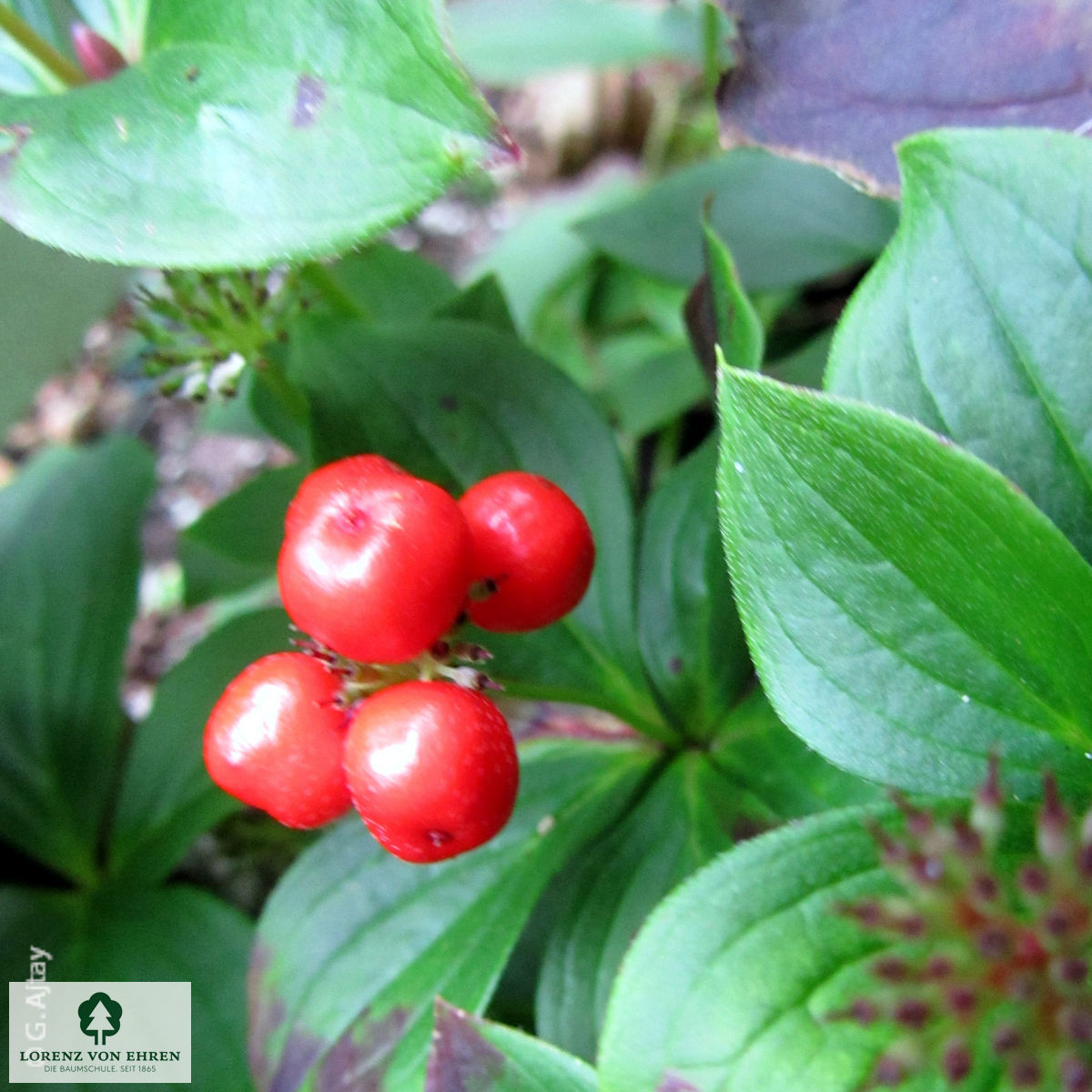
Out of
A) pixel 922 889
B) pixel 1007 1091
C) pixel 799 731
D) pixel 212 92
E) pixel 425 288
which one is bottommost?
pixel 1007 1091

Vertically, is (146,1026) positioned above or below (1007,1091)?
above

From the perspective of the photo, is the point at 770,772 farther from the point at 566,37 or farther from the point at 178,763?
the point at 566,37

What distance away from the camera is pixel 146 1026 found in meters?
1.34

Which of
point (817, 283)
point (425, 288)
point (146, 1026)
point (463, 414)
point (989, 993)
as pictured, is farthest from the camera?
point (817, 283)

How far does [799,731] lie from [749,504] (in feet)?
0.59

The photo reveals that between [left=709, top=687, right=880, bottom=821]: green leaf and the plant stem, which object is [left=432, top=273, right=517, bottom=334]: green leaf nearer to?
the plant stem

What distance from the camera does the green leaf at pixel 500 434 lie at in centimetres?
112

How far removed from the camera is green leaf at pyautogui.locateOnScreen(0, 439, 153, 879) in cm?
163

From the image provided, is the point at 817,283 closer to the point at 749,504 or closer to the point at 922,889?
the point at 749,504

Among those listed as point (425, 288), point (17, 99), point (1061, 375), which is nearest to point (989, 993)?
point (1061, 375)

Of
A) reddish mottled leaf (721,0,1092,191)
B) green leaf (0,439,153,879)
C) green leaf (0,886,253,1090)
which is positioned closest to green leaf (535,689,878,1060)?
green leaf (0,886,253,1090)

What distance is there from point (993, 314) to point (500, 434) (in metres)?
0.60

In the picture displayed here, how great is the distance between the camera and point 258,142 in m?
0.74

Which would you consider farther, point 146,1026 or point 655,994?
point 146,1026
